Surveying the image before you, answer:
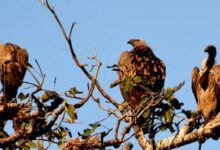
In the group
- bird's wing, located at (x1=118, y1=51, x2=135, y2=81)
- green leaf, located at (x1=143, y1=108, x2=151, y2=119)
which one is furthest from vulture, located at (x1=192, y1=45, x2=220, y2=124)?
green leaf, located at (x1=143, y1=108, x2=151, y2=119)

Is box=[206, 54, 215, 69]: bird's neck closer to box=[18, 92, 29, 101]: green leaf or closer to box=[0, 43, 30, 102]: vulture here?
box=[0, 43, 30, 102]: vulture

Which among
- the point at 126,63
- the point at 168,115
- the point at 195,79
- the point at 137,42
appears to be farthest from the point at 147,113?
the point at 137,42

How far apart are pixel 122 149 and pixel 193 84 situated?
4367 mm

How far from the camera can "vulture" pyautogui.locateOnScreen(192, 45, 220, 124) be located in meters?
9.59

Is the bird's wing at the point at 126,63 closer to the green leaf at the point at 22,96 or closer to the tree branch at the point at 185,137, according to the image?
the tree branch at the point at 185,137

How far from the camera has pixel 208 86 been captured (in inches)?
391

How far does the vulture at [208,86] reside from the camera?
959cm

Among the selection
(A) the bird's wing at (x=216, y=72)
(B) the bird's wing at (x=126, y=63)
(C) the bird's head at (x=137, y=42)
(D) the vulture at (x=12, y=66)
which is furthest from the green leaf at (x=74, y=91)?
(C) the bird's head at (x=137, y=42)

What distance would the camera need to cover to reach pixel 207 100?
9688 millimetres

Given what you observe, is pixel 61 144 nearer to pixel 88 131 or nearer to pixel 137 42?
pixel 88 131

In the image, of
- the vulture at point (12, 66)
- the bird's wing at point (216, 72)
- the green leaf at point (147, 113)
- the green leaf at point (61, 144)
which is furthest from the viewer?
the vulture at point (12, 66)

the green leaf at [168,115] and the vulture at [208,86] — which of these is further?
the vulture at [208,86]

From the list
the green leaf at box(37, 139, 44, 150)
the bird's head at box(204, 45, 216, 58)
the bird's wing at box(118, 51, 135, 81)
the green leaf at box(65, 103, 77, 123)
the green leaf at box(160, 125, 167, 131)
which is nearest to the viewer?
the green leaf at box(65, 103, 77, 123)

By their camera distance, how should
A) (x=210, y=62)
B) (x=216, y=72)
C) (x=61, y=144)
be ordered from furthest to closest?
(x=216, y=72) → (x=210, y=62) → (x=61, y=144)
